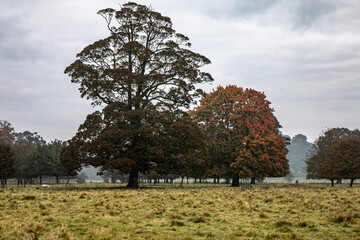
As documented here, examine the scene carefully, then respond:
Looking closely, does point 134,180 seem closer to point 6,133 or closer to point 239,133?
point 239,133

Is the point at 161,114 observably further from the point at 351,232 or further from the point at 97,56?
the point at 351,232

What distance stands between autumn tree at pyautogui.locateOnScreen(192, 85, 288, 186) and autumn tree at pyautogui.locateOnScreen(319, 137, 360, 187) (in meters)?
10.7

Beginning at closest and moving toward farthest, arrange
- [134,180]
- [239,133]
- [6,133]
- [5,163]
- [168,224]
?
[168,224]
[134,180]
[239,133]
[5,163]
[6,133]

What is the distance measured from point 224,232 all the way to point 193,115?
37516mm

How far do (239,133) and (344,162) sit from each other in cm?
2094

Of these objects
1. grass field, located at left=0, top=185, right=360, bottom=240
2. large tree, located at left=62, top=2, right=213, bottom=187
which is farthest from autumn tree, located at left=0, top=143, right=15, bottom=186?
grass field, located at left=0, top=185, right=360, bottom=240

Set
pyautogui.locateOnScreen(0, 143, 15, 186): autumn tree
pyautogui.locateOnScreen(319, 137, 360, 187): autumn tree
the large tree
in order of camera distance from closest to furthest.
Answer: the large tree, pyautogui.locateOnScreen(319, 137, 360, 187): autumn tree, pyautogui.locateOnScreen(0, 143, 15, 186): autumn tree

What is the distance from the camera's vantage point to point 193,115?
47.1m

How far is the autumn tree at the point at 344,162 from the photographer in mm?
50812

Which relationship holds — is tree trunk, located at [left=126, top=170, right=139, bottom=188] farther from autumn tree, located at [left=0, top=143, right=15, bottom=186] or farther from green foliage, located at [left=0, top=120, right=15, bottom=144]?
green foliage, located at [left=0, top=120, right=15, bottom=144]

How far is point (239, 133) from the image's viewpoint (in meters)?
45.1

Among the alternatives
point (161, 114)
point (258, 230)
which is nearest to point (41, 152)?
point (161, 114)

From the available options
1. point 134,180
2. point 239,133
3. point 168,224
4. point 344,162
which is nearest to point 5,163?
point 134,180

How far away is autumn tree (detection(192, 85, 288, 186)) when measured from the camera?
42.5 metres
